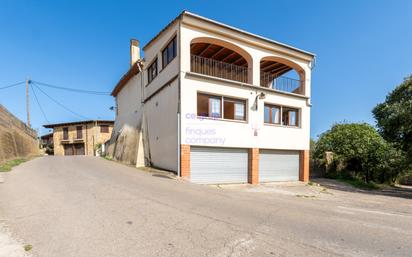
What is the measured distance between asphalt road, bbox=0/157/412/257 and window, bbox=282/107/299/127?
9180 millimetres

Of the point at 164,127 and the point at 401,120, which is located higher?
the point at 401,120

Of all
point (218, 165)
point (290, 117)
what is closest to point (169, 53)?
point (218, 165)

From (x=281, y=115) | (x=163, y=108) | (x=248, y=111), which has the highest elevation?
(x=163, y=108)

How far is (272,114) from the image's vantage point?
1350cm

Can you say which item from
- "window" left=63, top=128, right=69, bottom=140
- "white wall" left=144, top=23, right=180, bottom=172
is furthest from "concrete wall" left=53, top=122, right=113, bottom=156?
"white wall" left=144, top=23, right=180, bottom=172

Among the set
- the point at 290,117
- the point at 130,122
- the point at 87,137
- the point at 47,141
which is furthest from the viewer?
the point at 47,141

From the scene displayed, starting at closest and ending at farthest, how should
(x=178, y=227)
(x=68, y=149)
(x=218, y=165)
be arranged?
(x=178, y=227) → (x=218, y=165) → (x=68, y=149)

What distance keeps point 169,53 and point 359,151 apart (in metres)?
17.2

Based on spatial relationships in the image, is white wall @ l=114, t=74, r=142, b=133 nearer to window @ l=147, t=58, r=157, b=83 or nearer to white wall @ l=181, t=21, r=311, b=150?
window @ l=147, t=58, r=157, b=83

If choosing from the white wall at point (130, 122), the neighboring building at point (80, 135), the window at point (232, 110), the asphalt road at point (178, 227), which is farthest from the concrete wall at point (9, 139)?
the neighboring building at point (80, 135)

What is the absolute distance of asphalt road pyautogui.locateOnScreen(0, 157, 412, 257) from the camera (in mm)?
3227

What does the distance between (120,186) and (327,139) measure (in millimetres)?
18539

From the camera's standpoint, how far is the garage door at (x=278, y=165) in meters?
12.9

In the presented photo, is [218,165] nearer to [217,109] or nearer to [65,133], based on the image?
[217,109]
